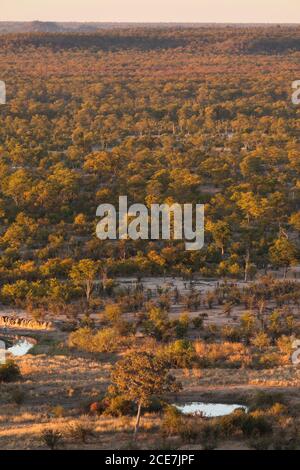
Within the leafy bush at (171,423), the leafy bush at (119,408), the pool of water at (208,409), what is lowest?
the pool of water at (208,409)

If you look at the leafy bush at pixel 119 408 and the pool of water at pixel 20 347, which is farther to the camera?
the pool of water at pixel 20 347

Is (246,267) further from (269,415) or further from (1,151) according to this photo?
(1,151)

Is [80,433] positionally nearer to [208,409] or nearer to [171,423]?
[171,423]

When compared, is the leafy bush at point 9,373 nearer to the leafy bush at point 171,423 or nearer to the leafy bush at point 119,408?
the leafy bush at point 119,408

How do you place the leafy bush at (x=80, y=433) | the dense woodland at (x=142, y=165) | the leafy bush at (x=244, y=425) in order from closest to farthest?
the leafy bush at (x=80, y=433) < the leafy bush at (x=244, y=425) < the dense woodland at (x=142, y=165)

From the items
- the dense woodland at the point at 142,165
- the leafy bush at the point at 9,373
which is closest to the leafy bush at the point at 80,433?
the leafy bush at the point at 9,373

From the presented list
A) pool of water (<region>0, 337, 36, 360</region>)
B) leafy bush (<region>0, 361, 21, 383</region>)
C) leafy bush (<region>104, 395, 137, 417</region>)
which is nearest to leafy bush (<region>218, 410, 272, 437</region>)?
leafy bush (<region>104, 395, 137, 417</region>)

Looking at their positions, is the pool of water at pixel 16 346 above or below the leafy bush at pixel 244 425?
below

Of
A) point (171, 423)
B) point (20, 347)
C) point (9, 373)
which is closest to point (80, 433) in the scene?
point (171, 423)
